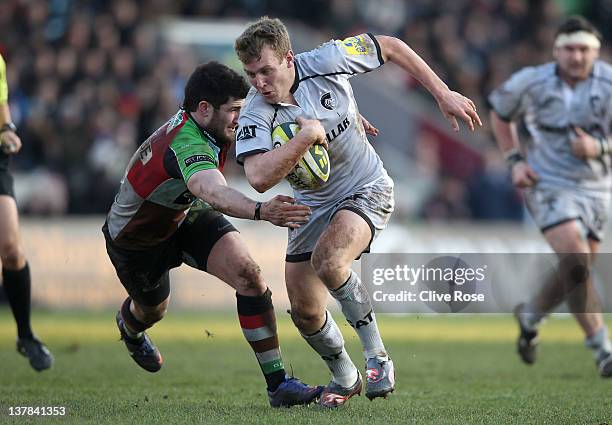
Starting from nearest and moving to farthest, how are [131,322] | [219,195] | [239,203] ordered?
[239,203]
[219,195]
[131,322]

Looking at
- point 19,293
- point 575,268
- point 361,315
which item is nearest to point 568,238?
point 575,268

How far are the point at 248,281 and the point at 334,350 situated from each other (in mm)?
754

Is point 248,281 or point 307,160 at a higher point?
point 307,160

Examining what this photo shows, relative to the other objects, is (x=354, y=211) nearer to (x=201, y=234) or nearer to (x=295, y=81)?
(x=295, y=81)

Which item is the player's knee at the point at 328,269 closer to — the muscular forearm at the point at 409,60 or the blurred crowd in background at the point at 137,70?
the muscular forearm at the point at 409,60

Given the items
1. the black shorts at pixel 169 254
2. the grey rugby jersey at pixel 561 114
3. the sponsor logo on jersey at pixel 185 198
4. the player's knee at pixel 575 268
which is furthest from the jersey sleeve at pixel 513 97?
the sponsor logo on jersey at pixel 185 198

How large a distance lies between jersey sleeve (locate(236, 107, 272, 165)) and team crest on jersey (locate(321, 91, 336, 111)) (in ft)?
1.52

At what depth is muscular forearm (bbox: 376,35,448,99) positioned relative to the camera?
294 inches

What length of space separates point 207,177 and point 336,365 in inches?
67.3

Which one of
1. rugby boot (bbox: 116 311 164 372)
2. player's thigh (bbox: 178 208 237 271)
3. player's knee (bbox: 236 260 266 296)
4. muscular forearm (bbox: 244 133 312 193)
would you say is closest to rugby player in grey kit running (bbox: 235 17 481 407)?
muscular forearm (bbox: 244 133 312 193)

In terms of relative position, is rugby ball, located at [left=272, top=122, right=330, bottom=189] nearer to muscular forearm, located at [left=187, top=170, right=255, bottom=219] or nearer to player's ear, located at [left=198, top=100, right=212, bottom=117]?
muscular forearm, located at [left=187, top=170, right=255, bottom=219]

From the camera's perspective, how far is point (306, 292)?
7492 mm

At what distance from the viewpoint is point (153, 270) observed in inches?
321

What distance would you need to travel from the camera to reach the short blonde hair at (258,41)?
22.9 feet
